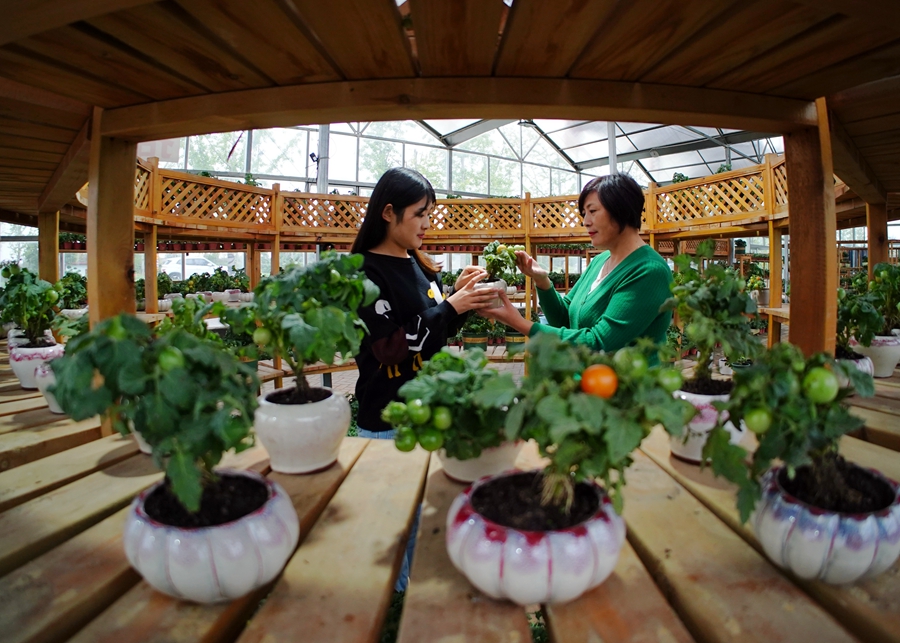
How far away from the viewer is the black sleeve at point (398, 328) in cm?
149

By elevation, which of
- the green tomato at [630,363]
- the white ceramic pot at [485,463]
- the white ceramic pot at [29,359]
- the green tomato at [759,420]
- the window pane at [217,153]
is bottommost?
the white ceramic pot at [485,463]

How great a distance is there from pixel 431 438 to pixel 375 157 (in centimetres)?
1304

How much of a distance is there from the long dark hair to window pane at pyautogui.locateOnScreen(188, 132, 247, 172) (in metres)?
11.2

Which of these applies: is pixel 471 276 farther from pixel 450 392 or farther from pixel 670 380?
pixel 670 380

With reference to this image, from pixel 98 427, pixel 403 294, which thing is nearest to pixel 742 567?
pixel 403 294

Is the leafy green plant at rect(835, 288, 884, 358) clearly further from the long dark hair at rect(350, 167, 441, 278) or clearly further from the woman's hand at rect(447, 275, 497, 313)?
the long dark hair at rect(350, 167, 441, 278)

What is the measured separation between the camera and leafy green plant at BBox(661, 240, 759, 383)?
1013 millimetres

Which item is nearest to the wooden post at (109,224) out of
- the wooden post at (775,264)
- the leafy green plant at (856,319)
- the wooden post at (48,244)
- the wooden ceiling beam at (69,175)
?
the wooden ceiling beam at (69,175)

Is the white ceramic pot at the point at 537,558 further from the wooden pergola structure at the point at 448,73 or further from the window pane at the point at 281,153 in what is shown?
the window pane at the point at 281,153

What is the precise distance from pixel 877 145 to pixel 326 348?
2182mm

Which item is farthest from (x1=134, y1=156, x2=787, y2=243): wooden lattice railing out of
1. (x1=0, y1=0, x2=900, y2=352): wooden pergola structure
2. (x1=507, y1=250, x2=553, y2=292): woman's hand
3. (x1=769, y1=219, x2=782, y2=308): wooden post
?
(x1=507, y1=250, x2=553, y2=292): woman's hand

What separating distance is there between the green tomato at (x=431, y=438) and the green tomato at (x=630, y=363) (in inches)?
12.3

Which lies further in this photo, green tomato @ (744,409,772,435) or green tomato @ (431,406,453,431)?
green tomato @ (431,406,453,431)

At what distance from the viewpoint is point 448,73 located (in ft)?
3.78
